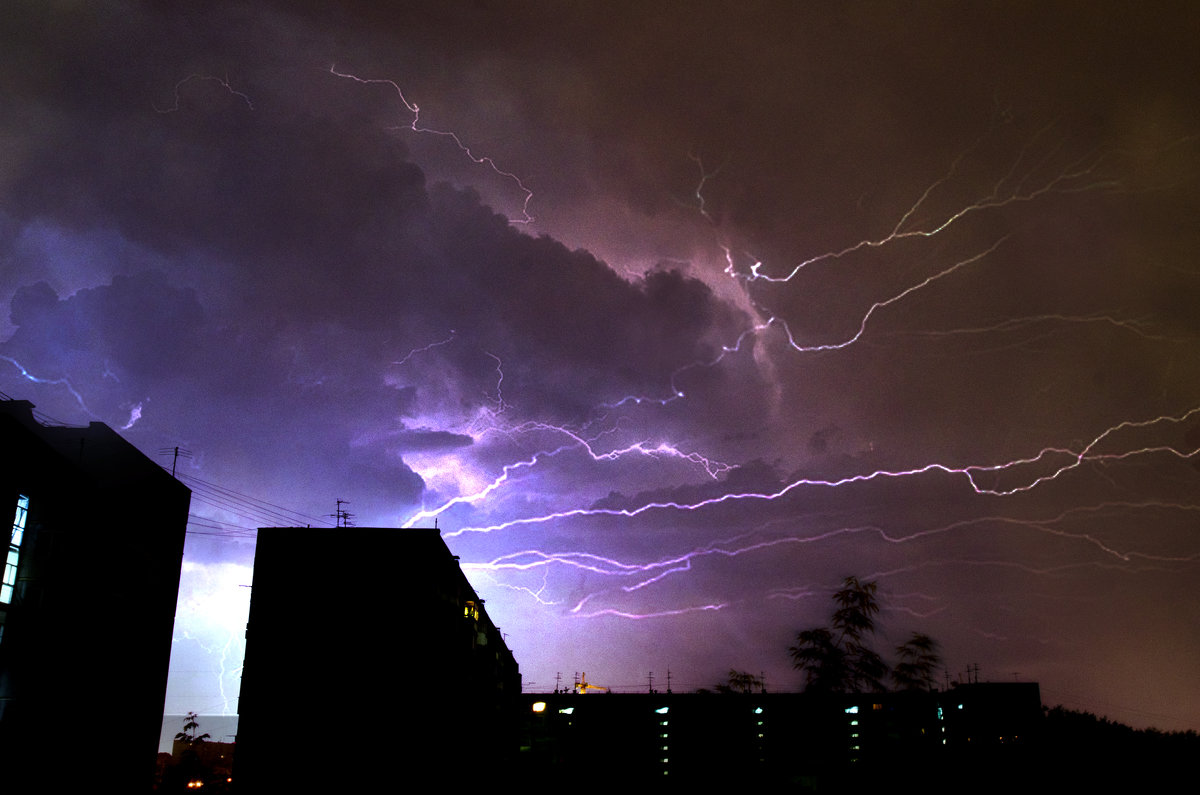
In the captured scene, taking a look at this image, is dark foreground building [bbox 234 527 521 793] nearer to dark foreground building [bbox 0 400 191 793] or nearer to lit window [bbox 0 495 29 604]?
dark foreground building [bbox 0 400 191 793]

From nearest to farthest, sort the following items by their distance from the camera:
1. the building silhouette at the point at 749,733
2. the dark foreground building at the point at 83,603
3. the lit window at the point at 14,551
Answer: the lit window at the point at 14,551 < the dark foreground building at the point at 83,603 < the building silhouette at the point at 749,733

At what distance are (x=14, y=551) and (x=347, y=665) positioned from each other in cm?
877

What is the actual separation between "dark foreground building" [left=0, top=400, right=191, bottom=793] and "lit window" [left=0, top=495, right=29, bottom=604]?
3cm

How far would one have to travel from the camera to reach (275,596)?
24.2 meters

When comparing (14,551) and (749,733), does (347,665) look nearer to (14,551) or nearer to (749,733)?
(14,551)

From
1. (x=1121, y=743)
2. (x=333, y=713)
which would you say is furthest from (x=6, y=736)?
(x=1121, y=743)

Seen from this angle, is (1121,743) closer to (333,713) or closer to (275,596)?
(333,713)

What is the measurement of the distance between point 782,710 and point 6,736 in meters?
38.8

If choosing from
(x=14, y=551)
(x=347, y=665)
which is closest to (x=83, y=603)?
(x=14, y=551)

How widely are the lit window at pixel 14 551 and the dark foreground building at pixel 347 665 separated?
6.01m

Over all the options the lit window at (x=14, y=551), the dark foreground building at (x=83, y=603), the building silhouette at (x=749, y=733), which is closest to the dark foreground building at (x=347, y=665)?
the dark foreground building at (x=83, y=603)

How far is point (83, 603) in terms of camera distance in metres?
22.7

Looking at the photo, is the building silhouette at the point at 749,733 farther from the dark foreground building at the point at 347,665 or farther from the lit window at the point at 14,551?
the lit window at the point at 14,551

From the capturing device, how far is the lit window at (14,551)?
1947cm
